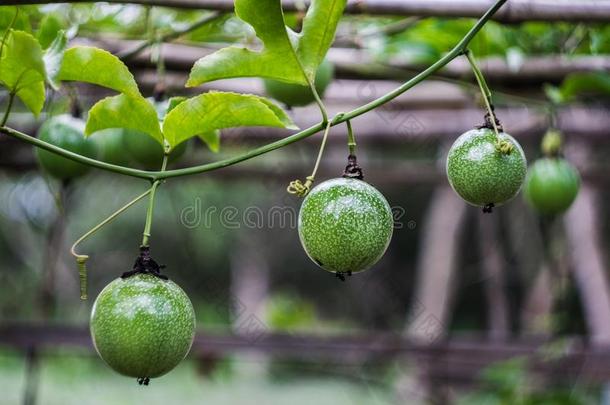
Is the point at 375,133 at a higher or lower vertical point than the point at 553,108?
higher

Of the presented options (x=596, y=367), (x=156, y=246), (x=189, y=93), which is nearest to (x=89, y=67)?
(x=189, y=93)

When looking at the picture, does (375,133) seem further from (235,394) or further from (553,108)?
(235,394)

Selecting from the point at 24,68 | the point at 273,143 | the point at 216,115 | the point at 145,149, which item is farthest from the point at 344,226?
the point at 145,149

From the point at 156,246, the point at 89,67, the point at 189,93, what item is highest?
the point at 156,246

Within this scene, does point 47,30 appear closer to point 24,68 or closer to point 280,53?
point 24,68

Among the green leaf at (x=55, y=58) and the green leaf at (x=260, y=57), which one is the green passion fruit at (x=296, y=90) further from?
the green leaf at (x=55, y=58)
